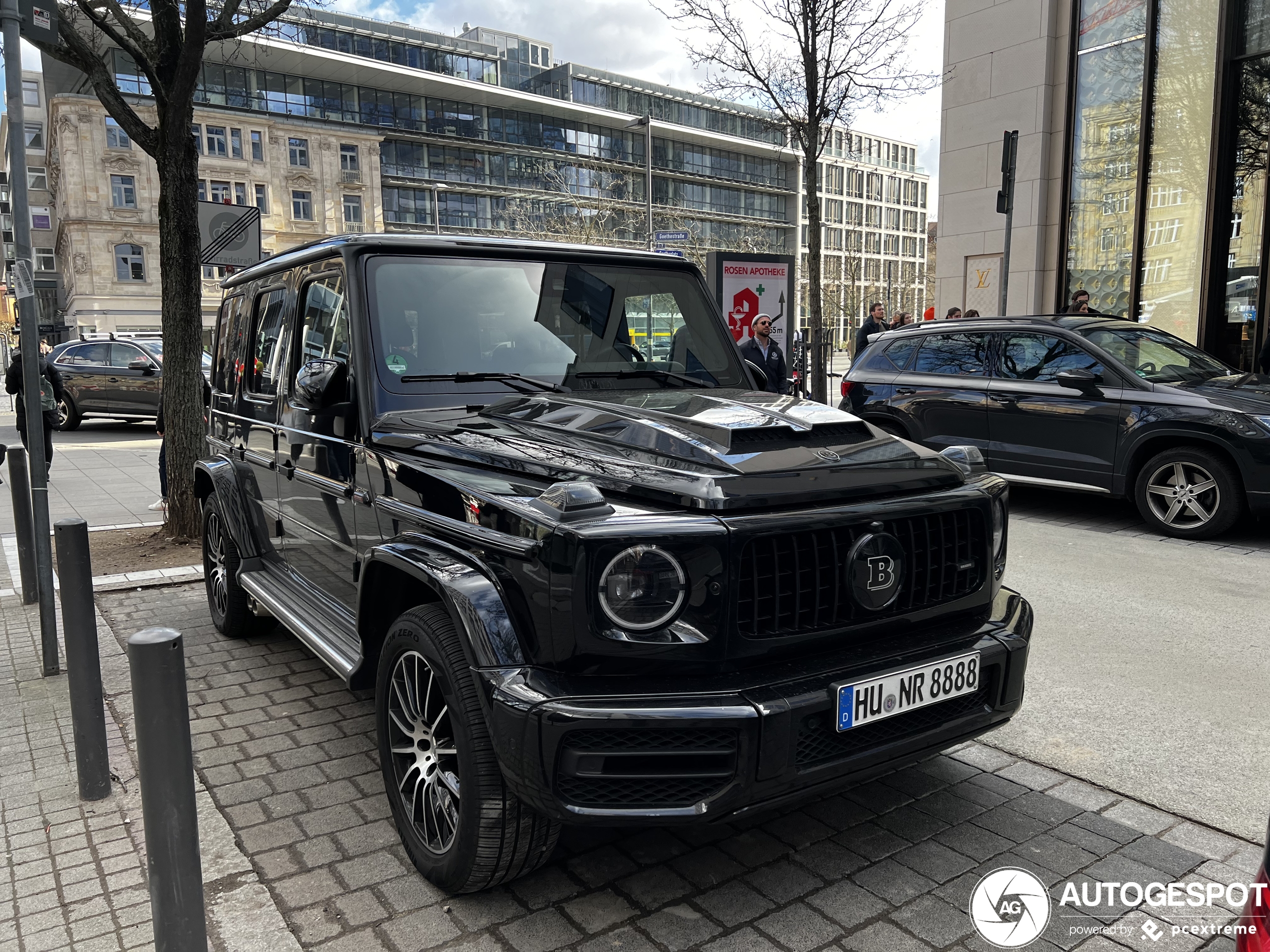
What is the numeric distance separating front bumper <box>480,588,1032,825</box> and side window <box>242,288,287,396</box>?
8.64ft

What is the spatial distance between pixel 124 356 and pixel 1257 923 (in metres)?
21.1

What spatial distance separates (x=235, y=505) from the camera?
505 cm

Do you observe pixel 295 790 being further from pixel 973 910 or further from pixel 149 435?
pixel 149 435

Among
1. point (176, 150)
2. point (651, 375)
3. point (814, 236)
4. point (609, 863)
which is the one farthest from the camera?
point (814, 236)

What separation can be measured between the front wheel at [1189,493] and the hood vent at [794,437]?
5.89 metres

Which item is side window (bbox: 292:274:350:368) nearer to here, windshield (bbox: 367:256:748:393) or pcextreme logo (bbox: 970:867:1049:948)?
windshield (bbox: 367:256:748:393)

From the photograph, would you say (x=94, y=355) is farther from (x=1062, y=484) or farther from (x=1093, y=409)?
(x=1093, y=409)

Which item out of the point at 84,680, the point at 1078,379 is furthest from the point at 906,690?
the point at 1078,379

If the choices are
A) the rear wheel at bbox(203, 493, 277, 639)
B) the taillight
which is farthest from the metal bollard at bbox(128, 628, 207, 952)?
the rear wheel at bbox(203, 493, 277, 639)

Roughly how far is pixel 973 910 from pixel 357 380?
268 centimetres

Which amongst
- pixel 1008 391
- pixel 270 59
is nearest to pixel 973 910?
pixel 1008 391

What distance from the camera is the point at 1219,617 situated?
563cm

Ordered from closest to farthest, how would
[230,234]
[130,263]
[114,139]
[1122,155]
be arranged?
[230,234] < [1122,155] < [114,139] < [130,263]

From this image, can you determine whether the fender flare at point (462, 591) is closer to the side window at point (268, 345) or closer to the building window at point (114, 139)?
the side window at point (268, 345)
